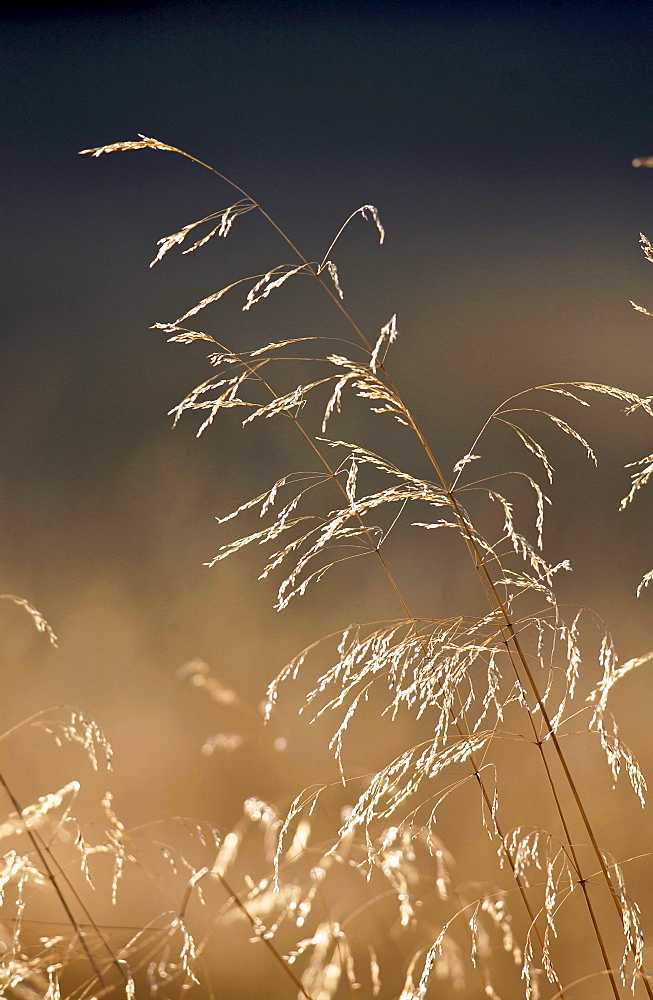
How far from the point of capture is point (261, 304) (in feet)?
5.27

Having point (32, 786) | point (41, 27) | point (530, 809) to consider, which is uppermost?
point (41, 27)

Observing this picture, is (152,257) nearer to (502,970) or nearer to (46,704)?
(46,704)

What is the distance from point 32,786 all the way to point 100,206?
1302mm

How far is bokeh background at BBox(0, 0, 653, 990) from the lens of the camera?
1512 mm

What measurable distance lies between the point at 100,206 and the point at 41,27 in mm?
428

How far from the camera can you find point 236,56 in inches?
63.0

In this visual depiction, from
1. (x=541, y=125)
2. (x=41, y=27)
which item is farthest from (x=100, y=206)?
(x=541, y=125)

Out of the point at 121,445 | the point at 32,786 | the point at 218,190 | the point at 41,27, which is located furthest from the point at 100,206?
the point at 32,786

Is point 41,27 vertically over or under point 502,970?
over

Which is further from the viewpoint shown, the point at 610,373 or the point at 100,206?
the point at 100,206

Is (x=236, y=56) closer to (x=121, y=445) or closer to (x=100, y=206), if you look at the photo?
(x=100, y=206)

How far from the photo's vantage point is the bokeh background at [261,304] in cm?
151

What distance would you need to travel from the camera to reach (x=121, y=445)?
162cm

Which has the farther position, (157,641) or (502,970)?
(157,641)
